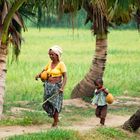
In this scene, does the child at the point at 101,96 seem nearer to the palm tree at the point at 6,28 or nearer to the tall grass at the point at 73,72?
the tall grass at the point at 73,72

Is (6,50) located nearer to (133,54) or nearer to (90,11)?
(90,11)

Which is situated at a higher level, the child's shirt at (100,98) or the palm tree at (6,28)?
the palm tree at (6,28)

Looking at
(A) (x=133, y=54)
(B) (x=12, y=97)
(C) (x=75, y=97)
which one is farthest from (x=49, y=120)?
(A) (x=133, y=54)

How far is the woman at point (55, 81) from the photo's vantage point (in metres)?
10.1

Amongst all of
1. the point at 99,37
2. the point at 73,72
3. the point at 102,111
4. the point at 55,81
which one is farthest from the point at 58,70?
the point at 73,72

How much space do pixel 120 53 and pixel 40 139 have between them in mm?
27774

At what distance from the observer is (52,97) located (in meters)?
10.3

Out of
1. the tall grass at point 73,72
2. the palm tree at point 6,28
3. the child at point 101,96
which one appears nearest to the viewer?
the palm tree at point 6,28

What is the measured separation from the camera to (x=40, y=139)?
8.73 m

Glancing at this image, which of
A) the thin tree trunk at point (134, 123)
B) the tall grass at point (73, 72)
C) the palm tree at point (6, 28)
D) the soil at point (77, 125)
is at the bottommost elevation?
the tall grass at point (73, 72)

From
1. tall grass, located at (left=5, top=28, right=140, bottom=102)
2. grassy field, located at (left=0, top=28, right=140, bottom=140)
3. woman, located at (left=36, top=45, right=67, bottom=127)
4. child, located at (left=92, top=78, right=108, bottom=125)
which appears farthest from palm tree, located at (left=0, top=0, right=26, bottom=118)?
child, located at (left=92, top=78, right=108, bottom=125)

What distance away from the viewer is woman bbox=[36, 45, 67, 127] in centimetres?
1015

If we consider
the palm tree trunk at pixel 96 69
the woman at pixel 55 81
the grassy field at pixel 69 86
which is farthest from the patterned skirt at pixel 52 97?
the palm tree trunk at pixel 96 69

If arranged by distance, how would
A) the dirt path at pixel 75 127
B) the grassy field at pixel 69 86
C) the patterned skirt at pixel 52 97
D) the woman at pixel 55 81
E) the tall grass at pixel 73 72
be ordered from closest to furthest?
the grassy field at pixel 69 86
the dirt path at pixel 75 127
the woman at pixel 55 81
the patterned skirt at pixel 52 97
the tall grass at pixel 73 72
